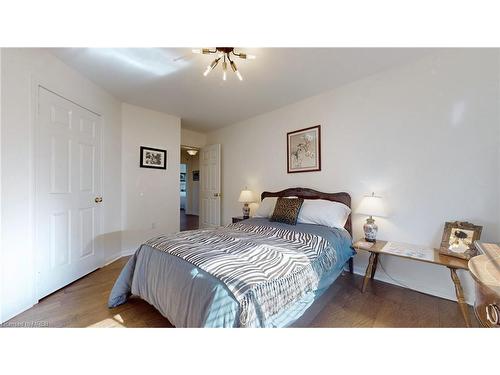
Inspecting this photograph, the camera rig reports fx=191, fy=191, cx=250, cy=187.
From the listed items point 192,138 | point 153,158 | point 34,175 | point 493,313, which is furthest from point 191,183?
point 493,313

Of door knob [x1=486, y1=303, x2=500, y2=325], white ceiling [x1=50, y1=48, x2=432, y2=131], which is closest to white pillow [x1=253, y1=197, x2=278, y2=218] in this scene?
white ceiling [x1=50, y1=48, x2=432, y2=131]

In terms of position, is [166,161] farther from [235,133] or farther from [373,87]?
[373,87]

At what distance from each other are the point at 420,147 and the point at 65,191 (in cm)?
385

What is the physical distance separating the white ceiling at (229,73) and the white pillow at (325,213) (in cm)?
156

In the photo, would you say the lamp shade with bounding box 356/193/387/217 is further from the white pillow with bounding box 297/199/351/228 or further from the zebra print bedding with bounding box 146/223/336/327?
the zebra print bedding with bounding box 146/223/336/327

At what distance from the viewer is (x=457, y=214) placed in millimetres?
1793

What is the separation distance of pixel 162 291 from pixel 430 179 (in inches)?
104

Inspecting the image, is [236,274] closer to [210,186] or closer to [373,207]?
[373,207]

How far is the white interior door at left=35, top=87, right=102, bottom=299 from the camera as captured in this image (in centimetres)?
186

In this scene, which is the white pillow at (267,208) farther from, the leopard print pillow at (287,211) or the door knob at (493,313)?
the door knob at (493,313)

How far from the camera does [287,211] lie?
2402 millimetres

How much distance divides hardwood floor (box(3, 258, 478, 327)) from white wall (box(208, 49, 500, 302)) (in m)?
0.32

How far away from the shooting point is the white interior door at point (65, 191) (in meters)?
1.86
